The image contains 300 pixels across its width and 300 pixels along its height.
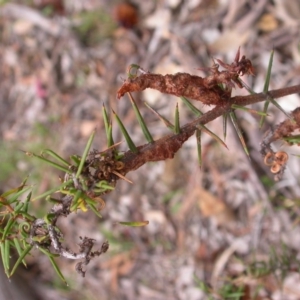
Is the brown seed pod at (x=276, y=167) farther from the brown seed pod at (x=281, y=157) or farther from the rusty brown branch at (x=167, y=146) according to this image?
the rusty brown branch at (x=167, y=146)

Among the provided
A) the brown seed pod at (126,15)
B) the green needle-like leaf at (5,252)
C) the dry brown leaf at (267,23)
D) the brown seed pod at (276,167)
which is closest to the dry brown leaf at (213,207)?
the dry brown leaf at (267,23)

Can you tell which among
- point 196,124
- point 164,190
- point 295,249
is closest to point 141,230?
point 164,190

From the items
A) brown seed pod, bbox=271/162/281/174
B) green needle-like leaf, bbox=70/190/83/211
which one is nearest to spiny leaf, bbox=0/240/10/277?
green needle-like leaf, bbox=70/190/83/211

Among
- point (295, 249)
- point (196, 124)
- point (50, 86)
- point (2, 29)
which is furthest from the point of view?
point (2, 29)

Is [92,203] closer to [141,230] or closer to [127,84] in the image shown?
[127,84]

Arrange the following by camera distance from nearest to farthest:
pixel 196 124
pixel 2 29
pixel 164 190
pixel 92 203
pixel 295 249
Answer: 1. pixel 92 203
2. pixel 196 124
3. pixel 295 249
4. pixel 164 190
5. pixel 2 29

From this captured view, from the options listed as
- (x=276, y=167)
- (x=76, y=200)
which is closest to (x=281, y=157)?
(x=276, y=167)

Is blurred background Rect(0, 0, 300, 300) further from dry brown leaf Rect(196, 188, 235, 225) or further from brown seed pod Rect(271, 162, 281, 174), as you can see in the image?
brown seed pod Rect(271, 162, 281, 174)

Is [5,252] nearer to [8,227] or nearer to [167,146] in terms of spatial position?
[8,227]
